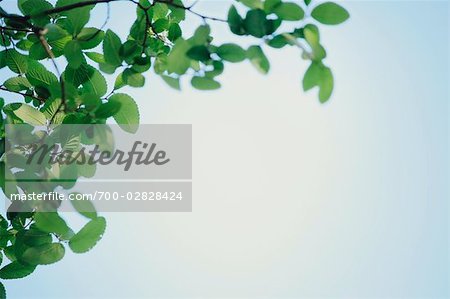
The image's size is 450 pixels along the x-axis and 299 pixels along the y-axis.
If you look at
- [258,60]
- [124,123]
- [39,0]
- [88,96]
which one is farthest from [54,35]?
[258,60]

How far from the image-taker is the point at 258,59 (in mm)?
1268

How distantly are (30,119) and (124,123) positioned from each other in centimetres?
47

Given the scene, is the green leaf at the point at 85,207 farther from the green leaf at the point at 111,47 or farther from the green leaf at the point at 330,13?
the green leaf at the point at 330,13

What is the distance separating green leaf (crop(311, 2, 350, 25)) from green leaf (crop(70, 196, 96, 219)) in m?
0.94

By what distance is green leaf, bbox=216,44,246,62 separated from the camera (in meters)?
1.26

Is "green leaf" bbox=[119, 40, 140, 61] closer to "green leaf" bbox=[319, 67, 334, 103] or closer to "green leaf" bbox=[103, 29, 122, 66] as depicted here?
"green leaf" bbox=[103, 29, 122, 66]

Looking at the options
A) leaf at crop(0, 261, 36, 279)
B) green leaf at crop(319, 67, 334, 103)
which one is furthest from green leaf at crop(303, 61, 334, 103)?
leaf at crop(0, 261, 36, 279)

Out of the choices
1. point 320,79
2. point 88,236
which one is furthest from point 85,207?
point 320,79

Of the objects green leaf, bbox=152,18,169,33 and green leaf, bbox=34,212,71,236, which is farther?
green leaf, bbox=152,18,169,33

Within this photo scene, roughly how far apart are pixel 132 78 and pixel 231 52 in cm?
56

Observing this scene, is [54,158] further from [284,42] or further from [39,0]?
[284,42]

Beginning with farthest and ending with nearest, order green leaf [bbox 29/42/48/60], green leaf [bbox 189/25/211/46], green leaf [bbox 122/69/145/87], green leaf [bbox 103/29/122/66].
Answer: green leaf [bbox 29/42/48/60] < green leaf [bbox 122/69/145/87] < green leaf [bbox 103/29/122/66] < green leaf [bbox 189/25/211/46]

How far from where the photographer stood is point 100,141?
4.89 ft

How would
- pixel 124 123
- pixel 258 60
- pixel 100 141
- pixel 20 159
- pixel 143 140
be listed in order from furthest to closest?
pixel 143 140 → pixel 124 123 → pixel 100 141 → pixel 20 159 → pixel 258 60
